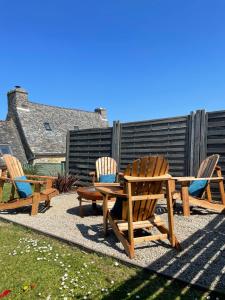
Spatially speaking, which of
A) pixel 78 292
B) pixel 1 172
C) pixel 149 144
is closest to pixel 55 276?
pixel 78 292

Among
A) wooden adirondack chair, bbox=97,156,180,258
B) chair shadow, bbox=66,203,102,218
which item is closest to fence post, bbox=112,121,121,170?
chair shadow, bbox=66,203,102,218

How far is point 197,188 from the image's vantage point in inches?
253

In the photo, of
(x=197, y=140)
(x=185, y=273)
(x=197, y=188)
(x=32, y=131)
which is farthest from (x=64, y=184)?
(x=32, y=131)

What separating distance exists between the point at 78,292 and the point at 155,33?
12105mm

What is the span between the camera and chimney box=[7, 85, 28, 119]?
2214 cm

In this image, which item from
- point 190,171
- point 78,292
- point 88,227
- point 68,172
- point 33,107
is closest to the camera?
point 78,292

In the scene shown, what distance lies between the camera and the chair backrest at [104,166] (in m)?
7.89

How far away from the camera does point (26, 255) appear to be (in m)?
4.08

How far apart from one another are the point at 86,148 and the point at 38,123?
12.8 metres

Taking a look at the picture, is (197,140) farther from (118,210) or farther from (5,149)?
(5,149)

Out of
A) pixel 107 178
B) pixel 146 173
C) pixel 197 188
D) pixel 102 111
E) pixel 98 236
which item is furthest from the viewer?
pixel 102 111

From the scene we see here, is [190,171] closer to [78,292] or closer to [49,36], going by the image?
[78,292]

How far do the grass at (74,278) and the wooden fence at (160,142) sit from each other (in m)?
4.68

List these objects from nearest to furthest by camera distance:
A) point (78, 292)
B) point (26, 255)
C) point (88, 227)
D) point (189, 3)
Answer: point (78, 292) < point (26, 255) < point (88, 227) < point (189, 3)
